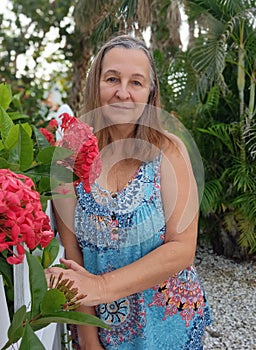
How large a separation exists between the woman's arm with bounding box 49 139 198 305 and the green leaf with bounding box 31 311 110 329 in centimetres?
43

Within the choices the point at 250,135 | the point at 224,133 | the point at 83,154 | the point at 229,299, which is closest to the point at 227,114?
the point at 224,133

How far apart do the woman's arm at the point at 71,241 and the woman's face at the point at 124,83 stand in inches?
11.3

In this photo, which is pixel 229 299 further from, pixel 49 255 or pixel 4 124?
pixel 4 124

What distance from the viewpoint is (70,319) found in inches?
31.0

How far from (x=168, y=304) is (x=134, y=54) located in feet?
2.42

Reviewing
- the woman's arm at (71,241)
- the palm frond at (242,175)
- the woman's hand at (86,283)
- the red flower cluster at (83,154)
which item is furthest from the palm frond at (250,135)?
the red flower cluster at (83,154)

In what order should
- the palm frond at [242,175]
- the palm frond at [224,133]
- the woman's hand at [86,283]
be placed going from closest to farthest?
the woman's hand at [86,283], the palm frond at [242,175], the palm frond at [224,133]

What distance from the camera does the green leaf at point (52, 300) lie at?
80 centimetres

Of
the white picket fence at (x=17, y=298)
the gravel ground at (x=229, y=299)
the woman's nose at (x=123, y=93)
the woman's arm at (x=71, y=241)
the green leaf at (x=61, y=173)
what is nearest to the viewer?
the white picket fence at (x=17, y=298)

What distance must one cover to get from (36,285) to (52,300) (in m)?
0.04

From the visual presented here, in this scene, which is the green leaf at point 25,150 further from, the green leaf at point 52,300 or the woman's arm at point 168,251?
the woman's arm at point 168,251

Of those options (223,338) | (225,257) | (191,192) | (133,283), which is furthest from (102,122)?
(225,257)

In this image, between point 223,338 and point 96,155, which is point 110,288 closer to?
point 96,155

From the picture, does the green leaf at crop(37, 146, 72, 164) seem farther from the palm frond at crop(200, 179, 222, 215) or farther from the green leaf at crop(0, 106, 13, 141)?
the palm frond at crop(200, 179, 222, 215)
